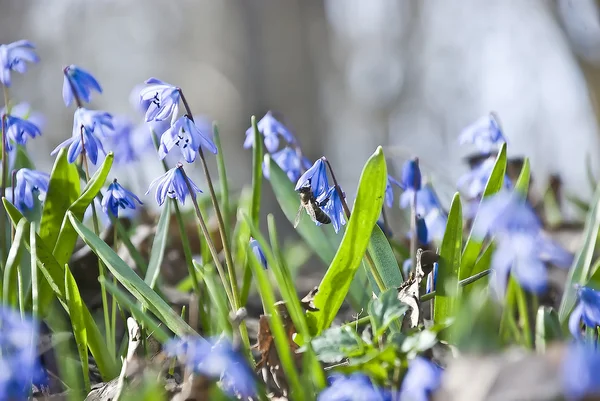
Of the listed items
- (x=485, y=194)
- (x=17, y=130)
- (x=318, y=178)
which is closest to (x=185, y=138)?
(x=318, y=178)

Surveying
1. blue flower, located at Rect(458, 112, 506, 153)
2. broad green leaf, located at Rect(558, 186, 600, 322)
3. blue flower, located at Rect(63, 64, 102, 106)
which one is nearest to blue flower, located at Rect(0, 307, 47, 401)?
blue flower, located at Rect(63, 64, 102, 106)

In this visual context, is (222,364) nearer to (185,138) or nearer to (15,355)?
(15,355)

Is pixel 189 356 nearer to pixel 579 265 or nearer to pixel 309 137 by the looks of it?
pixel 579 265

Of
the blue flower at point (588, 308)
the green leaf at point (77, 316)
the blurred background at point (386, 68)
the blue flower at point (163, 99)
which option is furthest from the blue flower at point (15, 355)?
the blurred background at point (386, 68)

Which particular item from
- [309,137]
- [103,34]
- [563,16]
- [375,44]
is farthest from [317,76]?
[103,34]

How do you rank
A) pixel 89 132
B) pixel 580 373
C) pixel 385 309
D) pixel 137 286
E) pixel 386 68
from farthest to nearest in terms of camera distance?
1. pixel 386 68
2. pixel 89 132
3. pixel 137 286
4. pixel 385 309
5. pixel 580 373

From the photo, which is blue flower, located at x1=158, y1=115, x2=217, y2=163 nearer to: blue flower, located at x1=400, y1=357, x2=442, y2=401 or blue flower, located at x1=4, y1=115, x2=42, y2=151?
blue flower, located at x1=4, y1=115, x2=42, y2=151

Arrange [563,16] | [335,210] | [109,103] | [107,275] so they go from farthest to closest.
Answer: [109,103]
[563,16]
[107,275]
[335,210]
